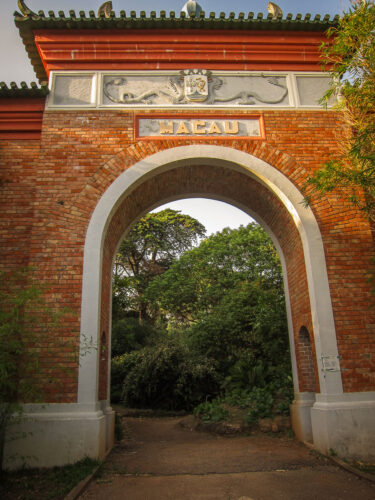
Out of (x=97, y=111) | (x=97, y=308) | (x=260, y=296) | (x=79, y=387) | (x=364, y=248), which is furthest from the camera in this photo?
(x=260, y=296)

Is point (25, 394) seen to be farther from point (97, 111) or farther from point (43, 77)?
point (43, 77)

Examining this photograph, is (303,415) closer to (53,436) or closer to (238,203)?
(53,436)

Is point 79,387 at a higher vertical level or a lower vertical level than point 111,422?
higher

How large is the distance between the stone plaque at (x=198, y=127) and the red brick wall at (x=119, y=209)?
0.16 metres

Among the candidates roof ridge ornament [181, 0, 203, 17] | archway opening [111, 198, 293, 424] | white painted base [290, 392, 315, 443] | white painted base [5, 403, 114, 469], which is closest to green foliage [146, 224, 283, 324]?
archway opening [111, 198, 293, 424]

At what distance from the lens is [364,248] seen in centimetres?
672

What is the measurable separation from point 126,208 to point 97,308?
7.26 feet

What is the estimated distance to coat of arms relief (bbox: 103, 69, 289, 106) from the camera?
7.48 metres

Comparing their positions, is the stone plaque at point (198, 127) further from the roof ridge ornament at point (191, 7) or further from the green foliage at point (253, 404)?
the green foliage at point (253, 404)

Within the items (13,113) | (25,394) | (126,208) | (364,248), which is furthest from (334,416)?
(13,113)

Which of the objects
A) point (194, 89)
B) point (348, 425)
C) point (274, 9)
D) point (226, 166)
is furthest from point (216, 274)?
point (348, 425)

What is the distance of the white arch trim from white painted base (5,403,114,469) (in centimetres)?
31

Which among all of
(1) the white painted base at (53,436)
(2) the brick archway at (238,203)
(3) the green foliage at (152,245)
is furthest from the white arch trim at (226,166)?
(3) the green foliage at (152,245)

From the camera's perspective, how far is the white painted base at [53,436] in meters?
5.44
